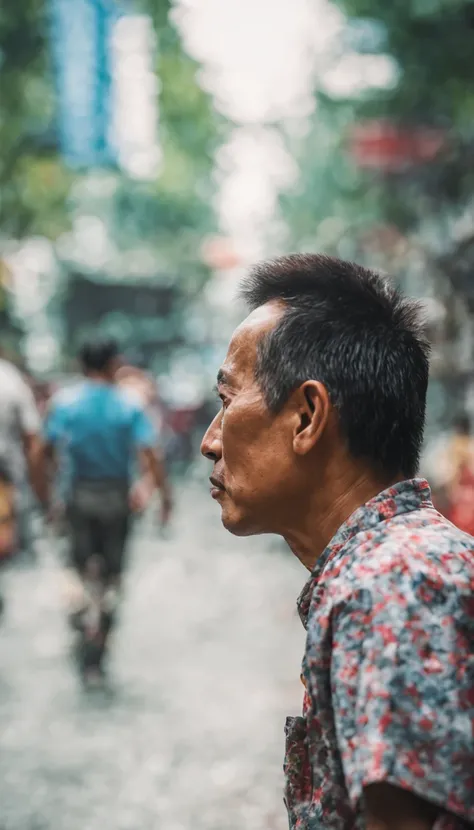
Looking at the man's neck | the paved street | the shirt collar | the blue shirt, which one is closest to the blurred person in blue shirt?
the blue shirt

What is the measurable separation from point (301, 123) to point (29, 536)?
24.0m

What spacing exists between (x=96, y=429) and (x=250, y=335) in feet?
15.7

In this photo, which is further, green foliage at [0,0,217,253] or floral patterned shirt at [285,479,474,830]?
green foliage at [0,0,217,253]

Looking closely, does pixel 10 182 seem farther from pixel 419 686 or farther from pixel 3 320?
pixel 419 686

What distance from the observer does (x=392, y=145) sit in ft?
39.9

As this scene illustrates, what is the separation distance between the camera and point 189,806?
4.62 meters

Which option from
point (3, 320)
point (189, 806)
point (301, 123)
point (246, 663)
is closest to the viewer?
point (189, 806)

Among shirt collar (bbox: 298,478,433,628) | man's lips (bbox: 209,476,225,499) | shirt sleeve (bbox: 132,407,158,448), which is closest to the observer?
shirt collar (bbox: 298,478,433,628)

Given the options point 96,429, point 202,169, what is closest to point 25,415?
point 96,429

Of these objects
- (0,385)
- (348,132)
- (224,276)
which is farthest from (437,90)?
(224,276)

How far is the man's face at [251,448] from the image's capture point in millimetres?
1748

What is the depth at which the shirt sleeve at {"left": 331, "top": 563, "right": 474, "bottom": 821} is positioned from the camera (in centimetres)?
131

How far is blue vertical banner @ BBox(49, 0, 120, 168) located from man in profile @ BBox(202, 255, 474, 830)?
31.5ft

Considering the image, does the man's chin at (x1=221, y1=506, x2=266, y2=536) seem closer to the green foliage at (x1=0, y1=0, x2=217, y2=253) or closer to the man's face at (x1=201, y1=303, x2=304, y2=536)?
the man's face at (x1=201, y1=303, x2=304, y2=536)
